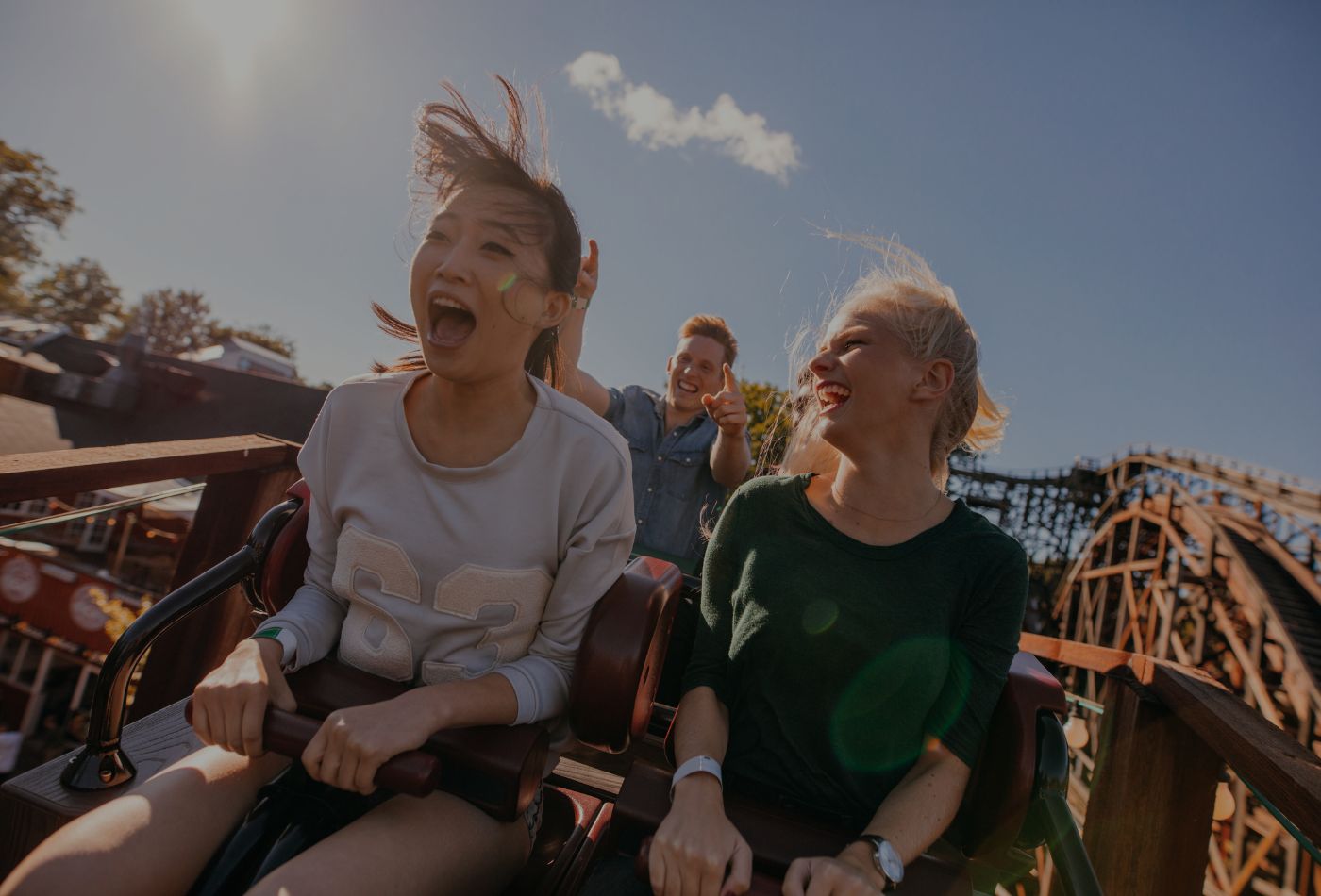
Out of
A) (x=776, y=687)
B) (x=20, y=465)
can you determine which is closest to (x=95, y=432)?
(x=20, y=465)

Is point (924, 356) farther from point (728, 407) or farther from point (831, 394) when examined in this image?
point (728, 407)

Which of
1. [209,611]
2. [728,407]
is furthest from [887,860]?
[209,611]

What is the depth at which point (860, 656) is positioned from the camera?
124 cm

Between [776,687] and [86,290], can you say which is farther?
[86,290]

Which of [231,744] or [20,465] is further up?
[20,465]

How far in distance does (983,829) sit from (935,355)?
91 centimetres

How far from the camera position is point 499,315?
1211mm

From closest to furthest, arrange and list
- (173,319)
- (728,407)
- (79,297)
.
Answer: (728,407) < (79,297) < (173,319)

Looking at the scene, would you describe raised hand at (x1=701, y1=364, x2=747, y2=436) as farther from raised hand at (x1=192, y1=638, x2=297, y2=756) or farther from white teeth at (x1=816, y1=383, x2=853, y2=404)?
raised hand at (x1=192, y1=638, x2=297, y2=756)

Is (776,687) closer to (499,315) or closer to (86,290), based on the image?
(499,315)

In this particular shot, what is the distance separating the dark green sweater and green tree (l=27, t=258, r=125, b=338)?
1590 inches

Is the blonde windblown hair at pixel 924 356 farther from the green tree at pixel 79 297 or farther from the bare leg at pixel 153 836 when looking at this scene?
the green tree at pixel 79 297

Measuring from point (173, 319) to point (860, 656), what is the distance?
164 feet

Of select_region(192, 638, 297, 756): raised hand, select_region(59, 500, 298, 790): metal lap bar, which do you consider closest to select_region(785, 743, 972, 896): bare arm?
select_region(192, 638, 297, 756): raised hand
